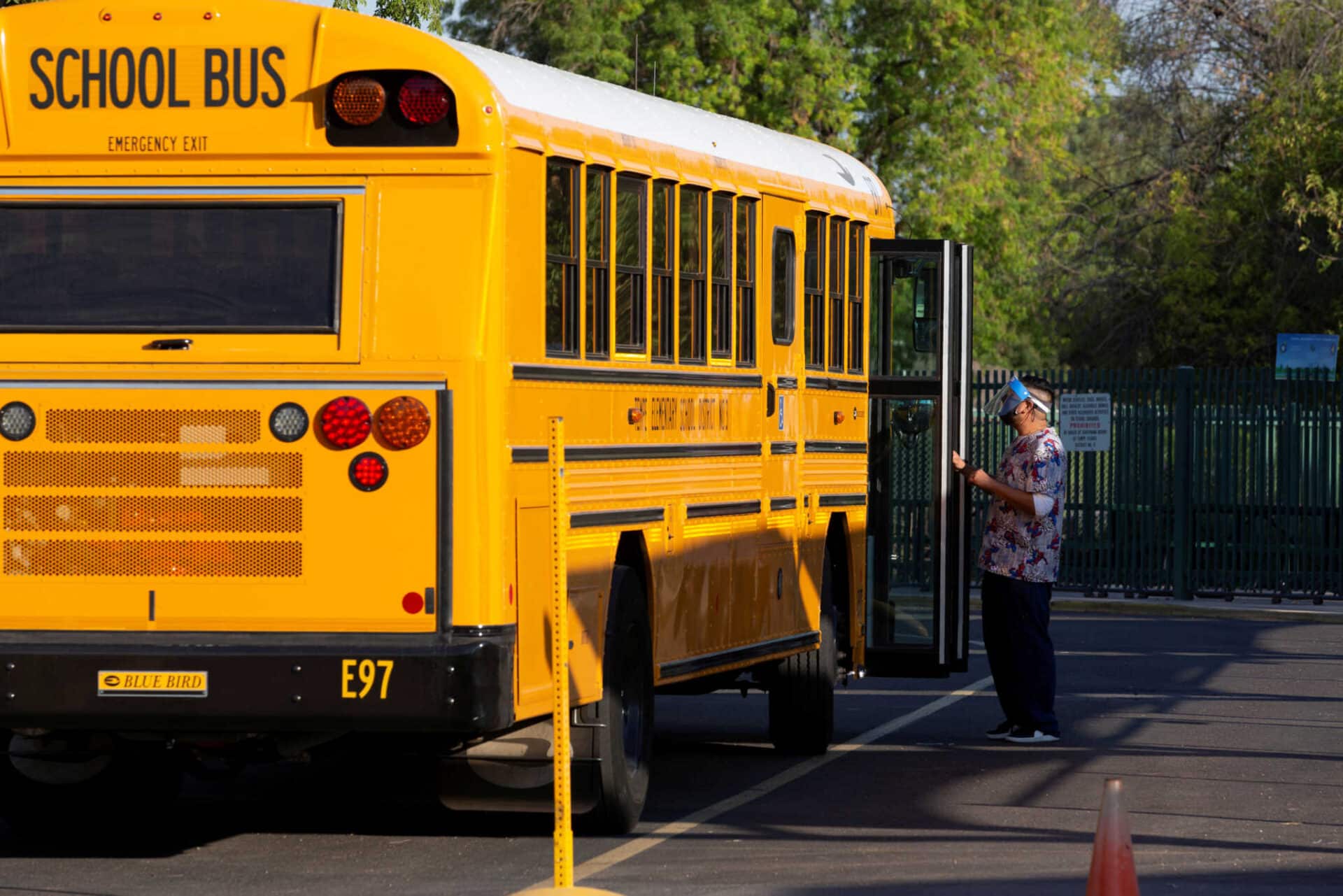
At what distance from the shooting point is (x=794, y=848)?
9.94 meters

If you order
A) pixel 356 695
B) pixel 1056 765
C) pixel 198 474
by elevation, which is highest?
pixel 198 474

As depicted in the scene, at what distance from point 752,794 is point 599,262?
293 centimetres

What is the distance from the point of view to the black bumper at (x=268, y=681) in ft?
28.4

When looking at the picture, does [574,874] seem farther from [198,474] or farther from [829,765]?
[829,765]

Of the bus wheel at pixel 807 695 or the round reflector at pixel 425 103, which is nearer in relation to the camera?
the round reflector at pixel 425 103

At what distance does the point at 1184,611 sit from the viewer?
83.7 ft

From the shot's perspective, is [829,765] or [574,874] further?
[829,765]

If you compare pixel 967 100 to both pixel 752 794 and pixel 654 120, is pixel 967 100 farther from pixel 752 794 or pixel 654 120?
pixel 654 120

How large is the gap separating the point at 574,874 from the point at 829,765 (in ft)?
12.5

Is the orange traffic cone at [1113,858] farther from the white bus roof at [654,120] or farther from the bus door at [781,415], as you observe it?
the bus door at [781,415]

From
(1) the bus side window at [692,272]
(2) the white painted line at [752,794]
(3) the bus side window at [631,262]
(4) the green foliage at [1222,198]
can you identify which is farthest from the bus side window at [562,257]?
(4) the green foliage at [1222,198]

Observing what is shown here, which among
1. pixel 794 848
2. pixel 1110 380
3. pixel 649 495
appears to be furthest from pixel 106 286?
pixel 1110 380

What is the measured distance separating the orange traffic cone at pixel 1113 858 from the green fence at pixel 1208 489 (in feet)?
63.3


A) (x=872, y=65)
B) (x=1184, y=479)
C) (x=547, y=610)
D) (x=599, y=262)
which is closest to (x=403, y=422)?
(x=547, y=610)
